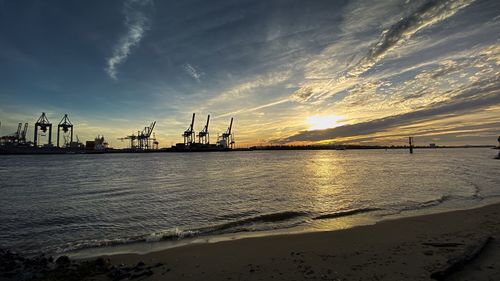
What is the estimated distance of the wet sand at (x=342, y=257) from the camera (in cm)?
566

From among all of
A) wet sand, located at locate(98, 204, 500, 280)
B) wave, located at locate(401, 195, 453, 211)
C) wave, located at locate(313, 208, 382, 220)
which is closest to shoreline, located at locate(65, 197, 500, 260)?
wave, located at locate(313, 208, 382, 220)

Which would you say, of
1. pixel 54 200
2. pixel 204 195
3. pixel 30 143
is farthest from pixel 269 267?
pixel 30 143

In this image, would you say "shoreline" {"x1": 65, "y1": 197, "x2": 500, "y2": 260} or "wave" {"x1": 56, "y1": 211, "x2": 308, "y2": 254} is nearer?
"shoreline" {"x1": 65, "y1": 197, "x2": 500, "y2": 260}

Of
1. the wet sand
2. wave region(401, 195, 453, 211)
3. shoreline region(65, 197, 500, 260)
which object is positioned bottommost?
wave region(401, 195, 453, 211)

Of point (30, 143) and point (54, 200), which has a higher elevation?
point (30, 143)

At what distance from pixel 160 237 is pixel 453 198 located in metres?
16.0

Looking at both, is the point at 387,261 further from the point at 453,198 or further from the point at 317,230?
the point at 453,198

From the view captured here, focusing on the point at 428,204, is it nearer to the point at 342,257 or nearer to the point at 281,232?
the point at 281,232

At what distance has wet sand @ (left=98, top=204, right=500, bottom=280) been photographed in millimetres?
5657

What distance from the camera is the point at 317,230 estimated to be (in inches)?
388

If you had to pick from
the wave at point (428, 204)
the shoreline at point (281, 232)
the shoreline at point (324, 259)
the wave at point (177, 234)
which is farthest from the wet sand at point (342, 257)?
the wave at point (428, 204)

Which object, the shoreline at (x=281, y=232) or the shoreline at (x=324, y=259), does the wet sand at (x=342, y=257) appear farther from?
the shoreline at (x=281, y=232)

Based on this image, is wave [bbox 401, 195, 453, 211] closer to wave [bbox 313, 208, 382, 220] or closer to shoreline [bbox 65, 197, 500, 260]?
shoreline [bbox 65, 197, 500, 260]

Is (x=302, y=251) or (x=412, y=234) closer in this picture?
(x=302, y=251)
